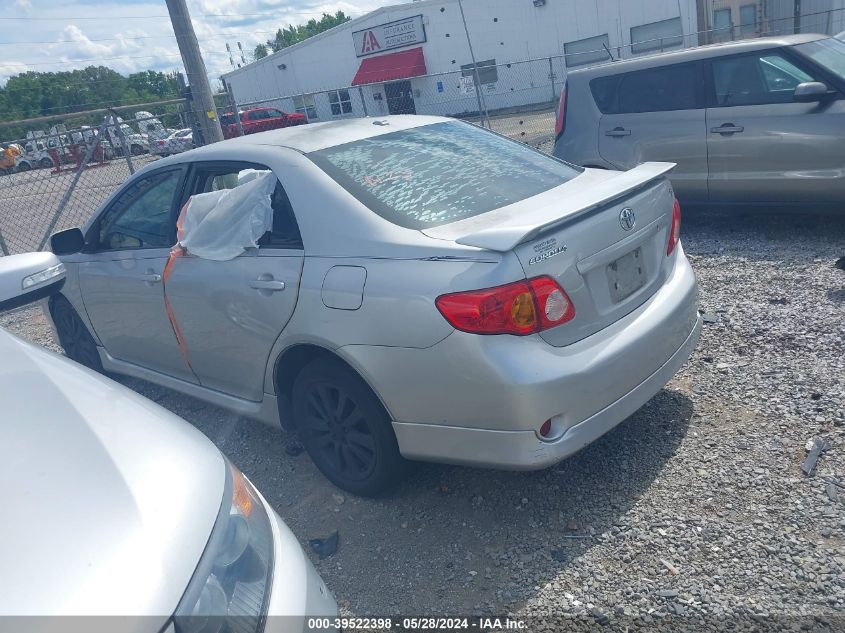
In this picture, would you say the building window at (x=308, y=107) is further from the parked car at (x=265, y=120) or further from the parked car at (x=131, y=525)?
the parked car at (x=131, y=525)

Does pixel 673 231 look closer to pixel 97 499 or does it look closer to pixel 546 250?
pixel 546 250

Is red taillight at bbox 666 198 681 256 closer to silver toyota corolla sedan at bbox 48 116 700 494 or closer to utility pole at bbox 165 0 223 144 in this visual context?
silver toyota corolla sedan at bbox 48 116 700 494

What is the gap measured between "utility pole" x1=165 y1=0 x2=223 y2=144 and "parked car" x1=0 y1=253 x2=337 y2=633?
23.6 feet

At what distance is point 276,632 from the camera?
172 cm

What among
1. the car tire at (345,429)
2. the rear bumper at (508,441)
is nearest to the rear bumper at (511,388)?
the rear bumper at (508,441)

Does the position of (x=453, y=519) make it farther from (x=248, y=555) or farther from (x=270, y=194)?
(x=270, y=194)

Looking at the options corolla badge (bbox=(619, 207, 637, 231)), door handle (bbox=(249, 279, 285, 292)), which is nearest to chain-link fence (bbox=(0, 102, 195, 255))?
door handle (bbox=(249, 279, 285, 292))

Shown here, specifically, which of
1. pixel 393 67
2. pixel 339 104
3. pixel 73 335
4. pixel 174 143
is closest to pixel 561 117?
pixel 73 335

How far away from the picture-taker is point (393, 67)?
34.7 meters

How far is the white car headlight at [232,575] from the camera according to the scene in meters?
1.59

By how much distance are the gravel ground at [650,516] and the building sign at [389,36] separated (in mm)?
32127

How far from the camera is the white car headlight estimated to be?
1590mm

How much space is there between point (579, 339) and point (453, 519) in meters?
1.02

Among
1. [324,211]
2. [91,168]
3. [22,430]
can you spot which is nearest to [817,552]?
[324,211]
